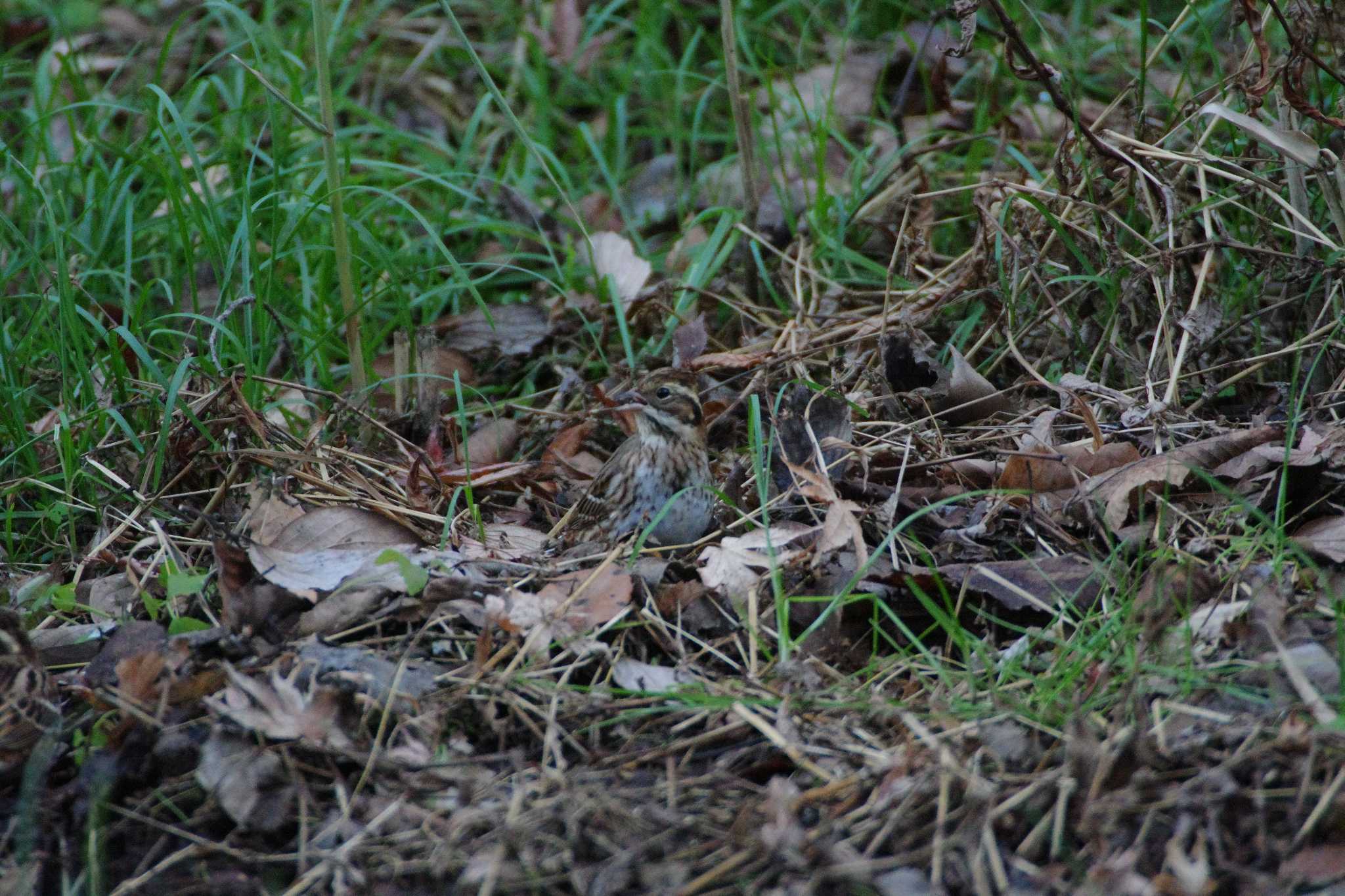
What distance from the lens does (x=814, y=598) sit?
378 cm

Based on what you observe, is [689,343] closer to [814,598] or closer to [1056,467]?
[1056,467]

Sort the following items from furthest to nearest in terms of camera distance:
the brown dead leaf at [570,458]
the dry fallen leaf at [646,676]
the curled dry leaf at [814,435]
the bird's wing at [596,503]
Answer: the brown dead leaf at [570,458] < the bird's wing at [596,503] < the curled dry leaf at [814,435] < the dry fallen leaf at [646,676]

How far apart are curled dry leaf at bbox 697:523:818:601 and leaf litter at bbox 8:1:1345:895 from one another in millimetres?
16

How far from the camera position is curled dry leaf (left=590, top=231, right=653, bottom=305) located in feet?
19.7

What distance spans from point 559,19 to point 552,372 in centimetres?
287

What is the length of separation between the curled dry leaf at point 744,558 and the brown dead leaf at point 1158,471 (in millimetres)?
891

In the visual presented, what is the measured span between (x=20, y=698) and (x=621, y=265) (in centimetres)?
337

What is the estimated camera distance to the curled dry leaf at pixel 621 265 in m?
6.02

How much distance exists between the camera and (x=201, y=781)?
10.4ft

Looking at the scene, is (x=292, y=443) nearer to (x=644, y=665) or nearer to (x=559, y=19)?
(x=644, y=665)

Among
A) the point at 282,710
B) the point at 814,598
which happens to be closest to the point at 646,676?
the point at 814,598

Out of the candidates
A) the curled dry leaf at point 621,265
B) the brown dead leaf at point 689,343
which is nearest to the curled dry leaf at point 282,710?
the brown dead leaf at point 689,343

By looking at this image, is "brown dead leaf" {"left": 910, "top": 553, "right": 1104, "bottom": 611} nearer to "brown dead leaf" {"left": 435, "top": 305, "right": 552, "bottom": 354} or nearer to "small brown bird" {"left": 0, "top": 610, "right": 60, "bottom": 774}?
"small brown bird" {"left": 0, "top": 610, "right": 60, "bottom": 774}

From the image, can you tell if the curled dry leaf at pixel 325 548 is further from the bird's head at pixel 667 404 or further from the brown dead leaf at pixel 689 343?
the brown dead leaf at pixel 689 343
